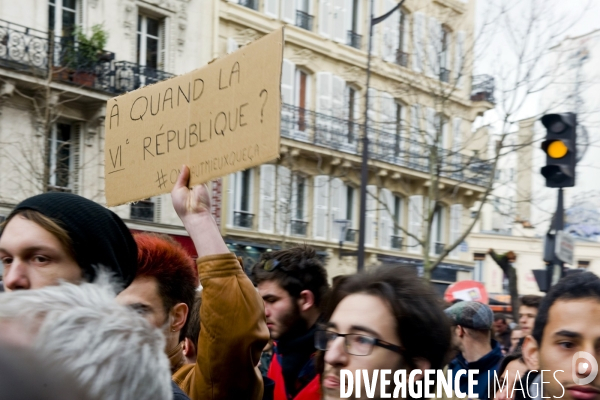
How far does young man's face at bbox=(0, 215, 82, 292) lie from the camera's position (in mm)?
2348

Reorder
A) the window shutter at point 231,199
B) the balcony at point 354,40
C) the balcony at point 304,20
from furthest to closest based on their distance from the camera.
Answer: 1. the balcony at point 354,40
2. the balcony at point 304,20
3. the window shutter at point 231,199

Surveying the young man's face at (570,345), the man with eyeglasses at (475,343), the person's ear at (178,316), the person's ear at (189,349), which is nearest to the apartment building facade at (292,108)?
the man with eyeglasses at (475,343)

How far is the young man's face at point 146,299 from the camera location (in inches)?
117

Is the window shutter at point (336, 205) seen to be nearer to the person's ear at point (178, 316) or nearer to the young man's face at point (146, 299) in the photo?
the person's ear at point (178, 316)

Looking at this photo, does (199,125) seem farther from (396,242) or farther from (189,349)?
(396,242)

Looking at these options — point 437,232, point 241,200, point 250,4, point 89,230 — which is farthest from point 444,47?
point 89,230

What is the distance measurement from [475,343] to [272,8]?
20606 mm

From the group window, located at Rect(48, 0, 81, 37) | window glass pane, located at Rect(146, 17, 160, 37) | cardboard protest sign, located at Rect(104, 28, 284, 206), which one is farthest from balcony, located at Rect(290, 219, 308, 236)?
cardboard protest sign, located at Rect(104, 28, 284, 206)

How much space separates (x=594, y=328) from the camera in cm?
287

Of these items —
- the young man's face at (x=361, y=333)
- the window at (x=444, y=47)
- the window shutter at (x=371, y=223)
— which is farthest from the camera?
the window shutter at (x=371, y=223)

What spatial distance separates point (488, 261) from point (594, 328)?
47.2 metres

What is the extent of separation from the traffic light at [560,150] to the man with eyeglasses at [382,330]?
5.06m

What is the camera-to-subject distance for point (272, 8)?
25453 mm

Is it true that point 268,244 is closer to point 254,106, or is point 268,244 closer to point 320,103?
point 320,103
